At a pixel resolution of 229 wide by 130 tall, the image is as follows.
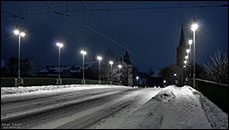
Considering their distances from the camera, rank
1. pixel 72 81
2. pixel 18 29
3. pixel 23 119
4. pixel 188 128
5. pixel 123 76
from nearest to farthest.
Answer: pixel 188 128 → pixel 23 119 → pixel 18 29 → pixel 72 81 → pixel 123 76

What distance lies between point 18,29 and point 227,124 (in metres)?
20.9

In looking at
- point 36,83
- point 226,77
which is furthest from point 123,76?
point 226,77

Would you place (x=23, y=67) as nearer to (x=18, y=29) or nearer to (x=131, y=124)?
(x=18, y=29)

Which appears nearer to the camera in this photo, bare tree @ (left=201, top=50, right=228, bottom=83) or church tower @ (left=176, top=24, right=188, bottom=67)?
bare tree @ (left=201, top=50, right=228, bottom=83)

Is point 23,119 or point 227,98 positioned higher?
point 227,98

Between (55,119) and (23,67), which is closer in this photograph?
(55,119)

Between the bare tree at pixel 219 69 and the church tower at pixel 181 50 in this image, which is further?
the church tower at pixel 181 50

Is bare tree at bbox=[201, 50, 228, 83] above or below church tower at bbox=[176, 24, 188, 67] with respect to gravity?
below

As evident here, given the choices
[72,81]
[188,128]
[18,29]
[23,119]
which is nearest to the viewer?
[188,128]

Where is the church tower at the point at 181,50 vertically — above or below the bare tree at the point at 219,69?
above

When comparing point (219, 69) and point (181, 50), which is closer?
point (219, 69)

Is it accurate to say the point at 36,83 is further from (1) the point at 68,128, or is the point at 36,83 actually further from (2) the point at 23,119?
(1) the point at 68,128

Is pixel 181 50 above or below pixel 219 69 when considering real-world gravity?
above

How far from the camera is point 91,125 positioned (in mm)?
5863
